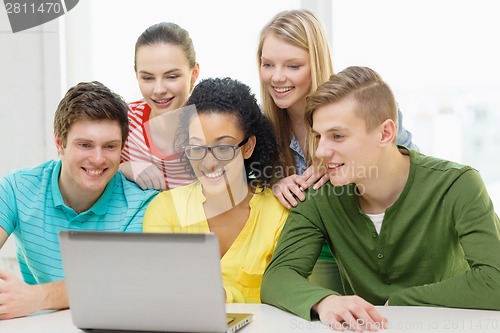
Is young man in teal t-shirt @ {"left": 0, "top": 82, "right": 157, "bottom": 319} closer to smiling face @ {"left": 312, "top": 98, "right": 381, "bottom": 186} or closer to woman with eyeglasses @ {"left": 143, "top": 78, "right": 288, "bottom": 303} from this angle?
woman with eyeglasses @ {"left": 143, "top": 78, "right": 288, "bottom": 303}

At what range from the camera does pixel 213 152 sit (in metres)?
1.80

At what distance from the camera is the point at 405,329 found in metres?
1.39

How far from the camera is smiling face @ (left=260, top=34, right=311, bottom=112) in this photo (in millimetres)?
2115

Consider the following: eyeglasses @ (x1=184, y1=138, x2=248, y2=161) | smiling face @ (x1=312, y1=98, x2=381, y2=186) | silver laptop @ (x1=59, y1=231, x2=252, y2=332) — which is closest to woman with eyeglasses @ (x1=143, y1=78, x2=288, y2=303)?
eyeglasses @ (x1=184, y1=138, x2=248, y2=161)

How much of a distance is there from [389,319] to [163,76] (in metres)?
1.14

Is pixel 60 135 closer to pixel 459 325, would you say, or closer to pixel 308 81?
pixel 308 81

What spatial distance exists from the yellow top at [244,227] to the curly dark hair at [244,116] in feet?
0.23

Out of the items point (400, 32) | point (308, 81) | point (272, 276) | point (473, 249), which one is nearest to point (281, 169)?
point (308, 81)

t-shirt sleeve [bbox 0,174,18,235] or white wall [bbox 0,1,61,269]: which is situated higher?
white wall [bbox 0,1,61,269]

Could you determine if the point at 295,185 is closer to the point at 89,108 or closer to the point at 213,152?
the point at 213,152

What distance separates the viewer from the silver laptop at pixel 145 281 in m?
1.23

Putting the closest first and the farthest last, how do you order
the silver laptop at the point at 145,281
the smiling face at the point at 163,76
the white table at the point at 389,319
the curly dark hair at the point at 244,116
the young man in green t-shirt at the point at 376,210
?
1. the silver laptop at the point at 145,281
2. the white table at the point at 389,319
3. the young man in green t-shirt at the point at 376,210
4. the curly dark hair at the point at 244,116
5. the smiling face at the point at 163,76

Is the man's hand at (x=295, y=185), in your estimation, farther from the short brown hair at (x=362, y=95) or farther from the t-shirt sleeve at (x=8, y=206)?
the t-shirt sleeve at (x=8, y=206)

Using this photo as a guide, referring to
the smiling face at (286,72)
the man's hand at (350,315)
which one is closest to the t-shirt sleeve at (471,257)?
the man's hand at (350,315)
